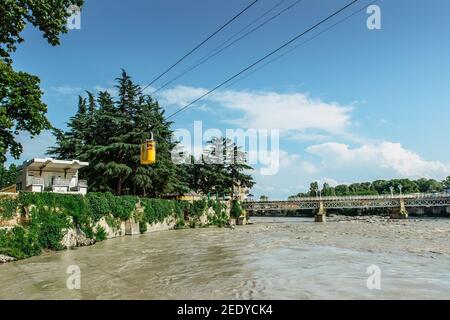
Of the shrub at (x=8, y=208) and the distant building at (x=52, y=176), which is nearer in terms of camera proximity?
the shrub at (x=8, y=208)

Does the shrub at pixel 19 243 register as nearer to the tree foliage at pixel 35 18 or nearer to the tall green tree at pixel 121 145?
the tree foliage at pixel 35 18

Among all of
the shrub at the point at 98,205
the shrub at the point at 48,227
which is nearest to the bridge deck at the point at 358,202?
the shrub at the point at 98,205

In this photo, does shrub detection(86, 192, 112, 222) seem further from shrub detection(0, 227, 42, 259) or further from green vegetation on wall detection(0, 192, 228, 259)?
shrub detection(0, 227, 42, 259)

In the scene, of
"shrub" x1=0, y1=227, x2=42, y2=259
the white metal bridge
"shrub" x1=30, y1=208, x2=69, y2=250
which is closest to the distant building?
"shrub" x1=30, y1=208, x2=69, y2=250

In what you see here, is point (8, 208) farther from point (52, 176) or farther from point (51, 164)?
point (52, 176)

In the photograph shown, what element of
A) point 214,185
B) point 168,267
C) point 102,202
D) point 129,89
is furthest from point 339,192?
→ point 168,267

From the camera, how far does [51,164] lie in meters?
38.1

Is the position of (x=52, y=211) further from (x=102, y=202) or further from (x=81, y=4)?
(x=81, y=4)

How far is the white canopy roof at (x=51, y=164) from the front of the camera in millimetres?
36875

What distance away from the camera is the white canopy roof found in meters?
36.9

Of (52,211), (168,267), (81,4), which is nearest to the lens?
(168,267)

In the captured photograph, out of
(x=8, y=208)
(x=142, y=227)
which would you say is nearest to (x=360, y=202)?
(x=142, y=227)
